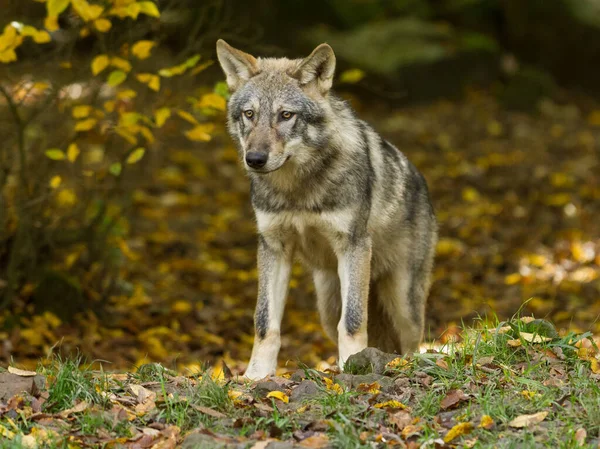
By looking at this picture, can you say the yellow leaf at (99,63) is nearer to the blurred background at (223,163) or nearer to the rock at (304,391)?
the blurred background at (223,163)

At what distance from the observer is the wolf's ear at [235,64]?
258 inches

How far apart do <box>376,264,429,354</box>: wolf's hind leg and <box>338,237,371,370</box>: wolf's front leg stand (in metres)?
1.08

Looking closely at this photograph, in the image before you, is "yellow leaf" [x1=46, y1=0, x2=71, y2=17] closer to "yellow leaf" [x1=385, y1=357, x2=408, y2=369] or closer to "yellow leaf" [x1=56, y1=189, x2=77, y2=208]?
"yellow leaf" [x1=56, y1=189, x2=77, y2=208]

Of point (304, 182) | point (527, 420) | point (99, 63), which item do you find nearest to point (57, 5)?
point (99, 63)

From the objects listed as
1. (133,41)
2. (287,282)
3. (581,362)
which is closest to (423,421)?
(581,362)

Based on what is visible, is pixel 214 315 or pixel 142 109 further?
pixel 214 315

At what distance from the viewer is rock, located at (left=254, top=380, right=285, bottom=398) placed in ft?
17.8

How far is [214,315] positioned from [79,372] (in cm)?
514

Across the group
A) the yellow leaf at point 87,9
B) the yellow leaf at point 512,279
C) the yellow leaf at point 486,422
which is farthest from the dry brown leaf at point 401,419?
the yellow leaf at point 512,279

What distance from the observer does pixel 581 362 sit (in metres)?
5.59

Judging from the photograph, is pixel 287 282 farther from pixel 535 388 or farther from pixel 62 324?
pixel 62 324

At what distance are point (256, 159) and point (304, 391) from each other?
1.65 meters

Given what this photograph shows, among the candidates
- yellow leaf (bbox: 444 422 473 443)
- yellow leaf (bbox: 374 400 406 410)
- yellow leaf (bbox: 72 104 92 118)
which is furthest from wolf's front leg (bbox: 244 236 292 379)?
yellow leaf (bbox: 72 104 92 118)

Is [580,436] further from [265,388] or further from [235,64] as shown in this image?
[235,64]
